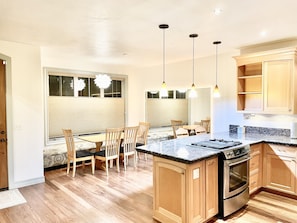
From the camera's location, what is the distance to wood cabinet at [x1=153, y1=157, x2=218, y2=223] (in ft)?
8.77

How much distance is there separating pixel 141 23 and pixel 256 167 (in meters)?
2.93

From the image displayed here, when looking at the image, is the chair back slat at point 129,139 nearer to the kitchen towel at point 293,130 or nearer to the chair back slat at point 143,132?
the chair back slat at point 143,132

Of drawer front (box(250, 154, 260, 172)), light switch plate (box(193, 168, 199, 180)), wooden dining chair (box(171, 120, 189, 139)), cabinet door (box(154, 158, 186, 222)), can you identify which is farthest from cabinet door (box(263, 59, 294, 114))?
wooden dining chair (box(171, 120, 189, 139))

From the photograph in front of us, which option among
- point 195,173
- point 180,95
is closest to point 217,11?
point 195,173

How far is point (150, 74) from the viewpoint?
7.05 meters

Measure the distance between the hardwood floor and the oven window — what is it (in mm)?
404

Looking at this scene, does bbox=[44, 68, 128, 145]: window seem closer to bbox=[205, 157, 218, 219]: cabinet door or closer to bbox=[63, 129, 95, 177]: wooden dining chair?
bbox=[63, 129, 95, 177]: wooden dining chair

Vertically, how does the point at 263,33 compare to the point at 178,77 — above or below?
above

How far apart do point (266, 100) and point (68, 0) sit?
11.7ft

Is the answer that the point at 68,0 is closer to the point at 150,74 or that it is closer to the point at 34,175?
the point at 34,175

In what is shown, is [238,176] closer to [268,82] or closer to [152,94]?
[268,82]

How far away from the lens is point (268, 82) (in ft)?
13.5

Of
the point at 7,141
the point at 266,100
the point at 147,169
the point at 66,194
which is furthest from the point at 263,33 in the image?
the point at 7,141

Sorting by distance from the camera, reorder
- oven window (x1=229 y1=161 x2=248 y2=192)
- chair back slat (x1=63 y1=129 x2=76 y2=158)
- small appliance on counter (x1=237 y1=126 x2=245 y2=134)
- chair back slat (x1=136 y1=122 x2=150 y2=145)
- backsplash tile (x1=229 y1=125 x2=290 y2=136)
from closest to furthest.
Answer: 1. oven window (x1=229 y1=161 x2=248 y2=192)
2. backsplash tile (x1=229 y1=125 x2=290 y2=136)
3. small appliance on counter (x1=237 y1=126 x2=245 y2=134)
4. chair back slat (x1=63 y1=129 x2=76 y2=158)
5. chair back slat (x1=136 y1=122 x2=150 y2=145)
